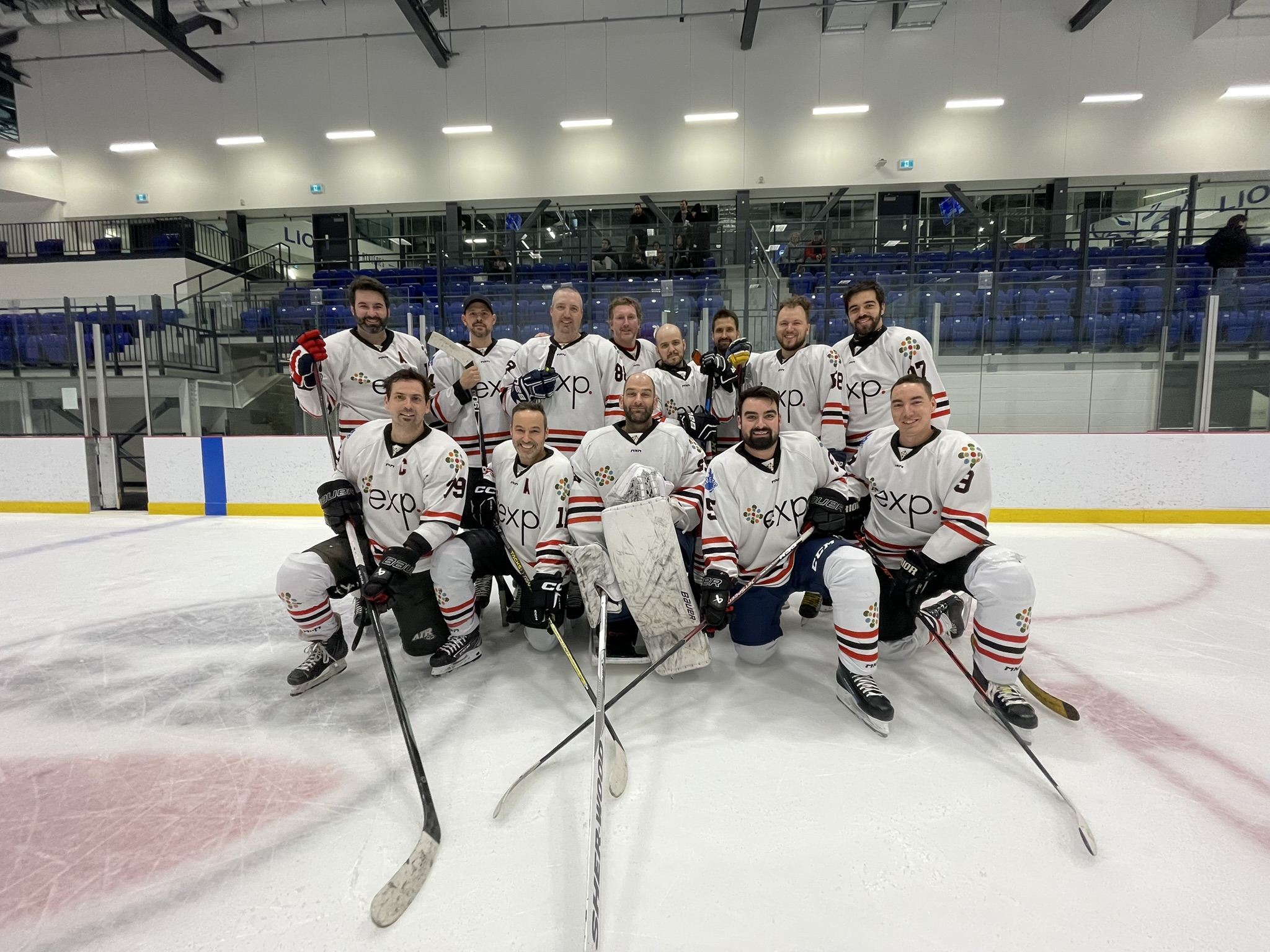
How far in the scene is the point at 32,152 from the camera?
492 inches

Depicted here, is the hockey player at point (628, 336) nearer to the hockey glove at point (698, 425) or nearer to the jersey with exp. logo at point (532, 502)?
the hockey glove at point (698, 425)

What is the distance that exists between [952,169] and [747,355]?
10327 mm

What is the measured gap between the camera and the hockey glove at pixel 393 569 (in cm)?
237

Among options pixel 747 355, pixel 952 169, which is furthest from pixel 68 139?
pixel 952 169

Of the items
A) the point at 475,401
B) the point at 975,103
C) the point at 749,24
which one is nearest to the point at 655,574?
the point at 475,401

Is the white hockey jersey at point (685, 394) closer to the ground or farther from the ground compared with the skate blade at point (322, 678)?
farther from the ground

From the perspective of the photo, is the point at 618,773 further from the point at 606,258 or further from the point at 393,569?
the point at 606,258

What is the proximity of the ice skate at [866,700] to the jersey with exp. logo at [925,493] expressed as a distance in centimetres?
55

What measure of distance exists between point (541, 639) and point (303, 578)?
1.01 metres

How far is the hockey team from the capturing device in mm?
2348

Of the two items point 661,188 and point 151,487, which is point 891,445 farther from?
point 661,188

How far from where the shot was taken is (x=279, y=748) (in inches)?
81.0

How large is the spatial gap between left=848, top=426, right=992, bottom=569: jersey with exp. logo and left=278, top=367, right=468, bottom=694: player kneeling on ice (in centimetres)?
177

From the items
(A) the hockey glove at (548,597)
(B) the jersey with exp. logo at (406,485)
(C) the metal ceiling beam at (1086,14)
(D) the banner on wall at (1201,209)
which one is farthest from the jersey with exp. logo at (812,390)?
(C) the metal ceiling beam at (1086,14)
